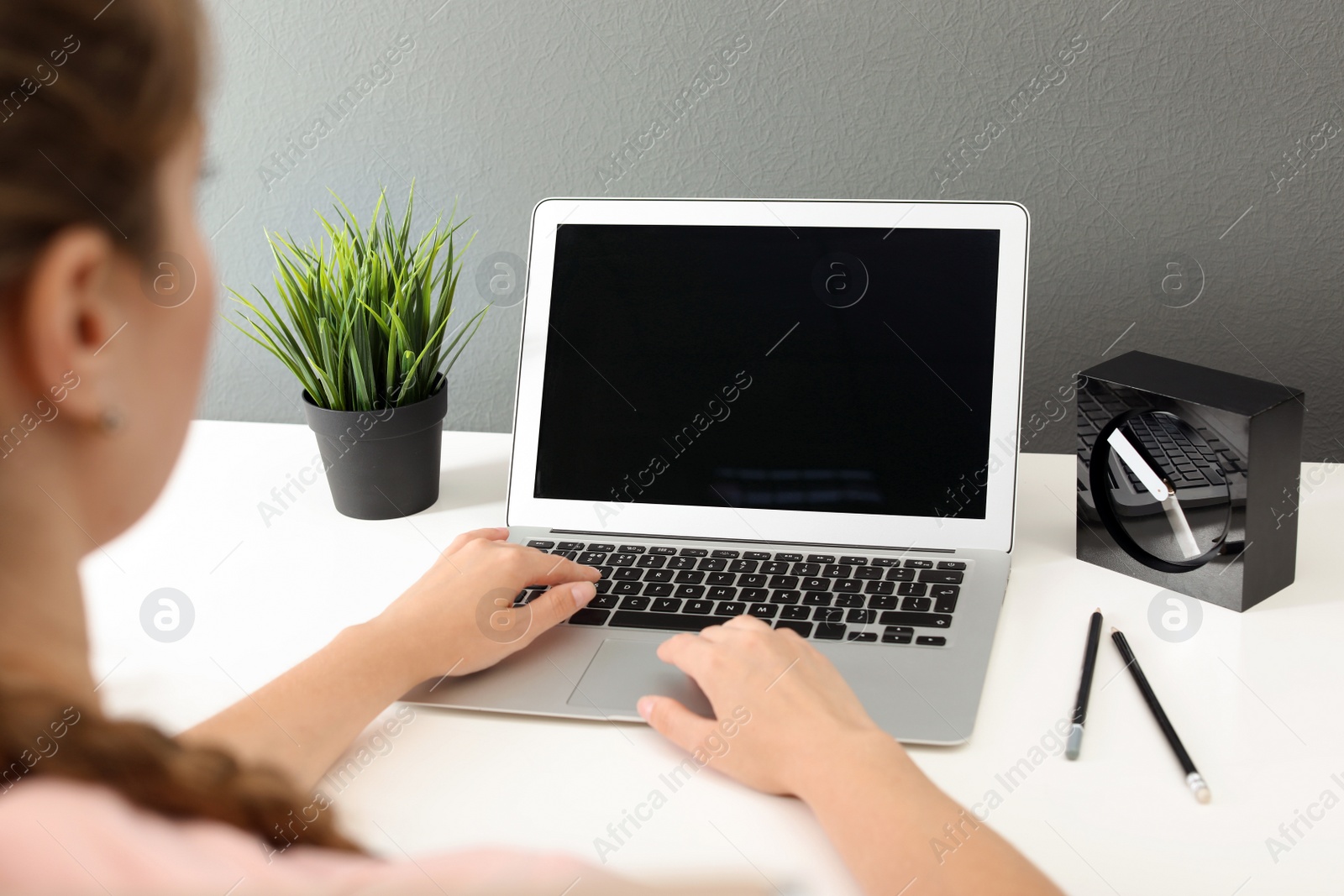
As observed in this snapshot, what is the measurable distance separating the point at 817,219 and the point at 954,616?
0.37 meters

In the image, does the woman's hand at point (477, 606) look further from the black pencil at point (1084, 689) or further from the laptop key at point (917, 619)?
the black pencil at point (1084, 689)

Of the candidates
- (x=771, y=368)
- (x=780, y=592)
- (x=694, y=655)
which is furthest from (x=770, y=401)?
(x=694, y=655)

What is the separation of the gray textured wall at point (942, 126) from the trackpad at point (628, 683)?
0.57 meters

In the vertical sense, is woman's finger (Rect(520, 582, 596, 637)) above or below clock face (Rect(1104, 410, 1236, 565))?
below

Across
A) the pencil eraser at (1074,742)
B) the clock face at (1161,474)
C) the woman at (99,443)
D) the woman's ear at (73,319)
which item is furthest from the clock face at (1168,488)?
the woman's ear at (73,319)

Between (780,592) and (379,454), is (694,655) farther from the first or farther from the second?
(379,454)

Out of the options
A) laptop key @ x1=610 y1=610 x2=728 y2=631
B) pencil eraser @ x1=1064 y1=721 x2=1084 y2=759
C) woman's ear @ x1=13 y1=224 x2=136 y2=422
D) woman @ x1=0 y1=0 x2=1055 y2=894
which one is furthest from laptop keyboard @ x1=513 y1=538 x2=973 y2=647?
woman's ear @ x1=13 y1=224 x2=136 y2=422

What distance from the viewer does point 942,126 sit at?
3.35 feet

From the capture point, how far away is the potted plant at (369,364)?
2.99 feet

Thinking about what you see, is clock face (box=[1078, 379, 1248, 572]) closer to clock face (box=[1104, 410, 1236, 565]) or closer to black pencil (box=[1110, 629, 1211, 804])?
clock face (box=[1104, 410, 1236, 565])

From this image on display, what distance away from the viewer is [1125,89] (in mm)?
981

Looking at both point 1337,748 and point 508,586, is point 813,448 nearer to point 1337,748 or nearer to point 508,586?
point 508,586

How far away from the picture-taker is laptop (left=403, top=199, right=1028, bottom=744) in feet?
2.70

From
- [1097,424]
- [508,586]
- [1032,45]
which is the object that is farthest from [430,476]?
[1032,45]
